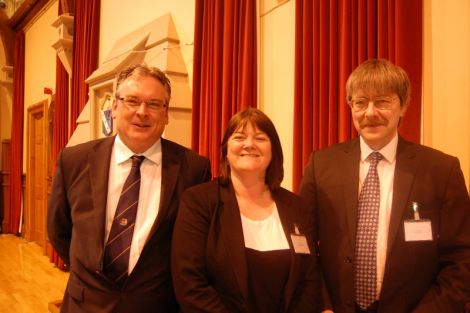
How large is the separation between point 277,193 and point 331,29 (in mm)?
1102

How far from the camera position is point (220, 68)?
296 cm

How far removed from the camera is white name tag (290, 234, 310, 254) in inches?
54.3

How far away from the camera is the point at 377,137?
4.36 feet

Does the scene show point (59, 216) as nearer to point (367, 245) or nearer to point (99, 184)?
point (99, 184)

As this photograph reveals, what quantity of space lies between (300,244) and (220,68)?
189cm

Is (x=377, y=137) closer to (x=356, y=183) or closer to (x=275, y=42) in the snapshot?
(x=356, y=183)

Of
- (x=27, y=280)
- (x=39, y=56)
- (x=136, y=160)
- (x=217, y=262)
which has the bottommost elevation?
(x=27, y=280)

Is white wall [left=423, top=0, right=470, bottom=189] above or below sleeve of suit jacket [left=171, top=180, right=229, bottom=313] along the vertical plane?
above

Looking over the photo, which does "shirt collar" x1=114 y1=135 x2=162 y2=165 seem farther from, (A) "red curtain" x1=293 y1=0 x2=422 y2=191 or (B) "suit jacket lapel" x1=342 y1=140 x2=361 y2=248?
(A) "red curtain" x1=293 y1=0 x2=422 y2=191

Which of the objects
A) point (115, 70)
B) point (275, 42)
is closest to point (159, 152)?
point (275, 42)

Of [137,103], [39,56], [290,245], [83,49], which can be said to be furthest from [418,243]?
[39,56]

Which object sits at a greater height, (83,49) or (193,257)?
(83,49)

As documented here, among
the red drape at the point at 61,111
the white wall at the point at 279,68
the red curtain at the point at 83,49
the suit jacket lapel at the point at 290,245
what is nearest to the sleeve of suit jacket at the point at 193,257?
the suit jacket lapel at the point at 290,245

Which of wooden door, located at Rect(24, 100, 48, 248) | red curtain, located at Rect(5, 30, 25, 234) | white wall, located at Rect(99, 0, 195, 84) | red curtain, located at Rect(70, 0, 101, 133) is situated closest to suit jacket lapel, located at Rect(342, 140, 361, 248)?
white wall, located at Rect(99, 0, 195, 84)
